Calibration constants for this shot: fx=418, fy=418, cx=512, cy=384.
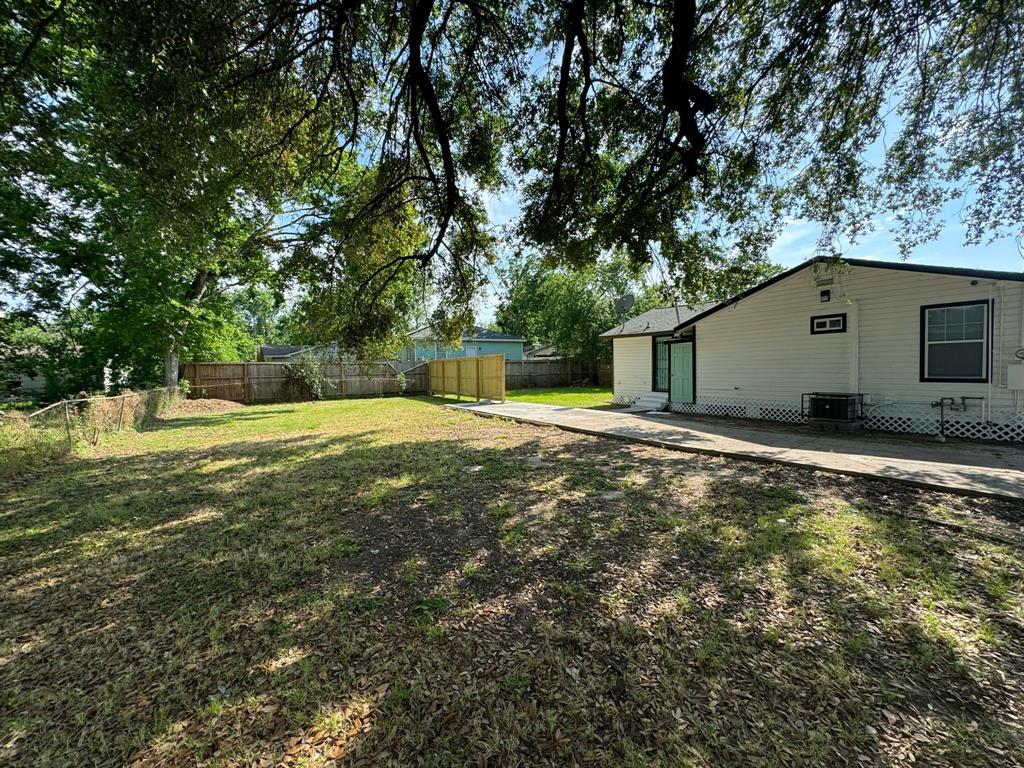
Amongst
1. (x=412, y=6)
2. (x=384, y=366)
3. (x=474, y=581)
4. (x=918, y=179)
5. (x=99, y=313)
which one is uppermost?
(x=412, y=6)

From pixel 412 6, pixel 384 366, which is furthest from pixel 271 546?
pixel 384 366

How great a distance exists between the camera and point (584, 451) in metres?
7.17

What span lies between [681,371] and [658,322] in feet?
6.82

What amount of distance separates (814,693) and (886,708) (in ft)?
0.86

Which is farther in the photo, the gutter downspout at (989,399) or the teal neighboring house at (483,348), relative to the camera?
the teal neighboring house at (483,348)

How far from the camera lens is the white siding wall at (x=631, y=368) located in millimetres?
13797

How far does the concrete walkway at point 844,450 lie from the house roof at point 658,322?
3.50m

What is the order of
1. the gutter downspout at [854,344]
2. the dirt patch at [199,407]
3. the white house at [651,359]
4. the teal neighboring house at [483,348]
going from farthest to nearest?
the teal neighboring house at [483,348]
the dirt patch at [199,407]
the white house at [651,359]
the gutter downspout at [854,344]

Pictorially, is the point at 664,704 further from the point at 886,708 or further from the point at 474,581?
the point at 474,581

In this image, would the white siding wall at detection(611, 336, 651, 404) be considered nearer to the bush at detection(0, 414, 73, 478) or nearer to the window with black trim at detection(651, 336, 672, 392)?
the window with black trim at detection(651, 336, 672, 392)

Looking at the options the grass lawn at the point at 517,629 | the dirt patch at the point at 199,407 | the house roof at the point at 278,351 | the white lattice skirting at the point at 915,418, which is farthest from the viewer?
the house roof at the point at 278,351

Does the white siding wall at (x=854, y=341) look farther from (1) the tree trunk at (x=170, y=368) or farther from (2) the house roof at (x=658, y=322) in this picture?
(1) the tree trunk at (x=170, y=368)

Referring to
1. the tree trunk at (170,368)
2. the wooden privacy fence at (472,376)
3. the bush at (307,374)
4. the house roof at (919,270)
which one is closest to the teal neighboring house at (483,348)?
the wooden privacy fence at (472,376)

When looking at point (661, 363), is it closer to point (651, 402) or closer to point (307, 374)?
point (651, 402)
